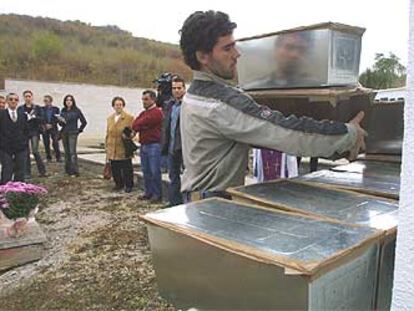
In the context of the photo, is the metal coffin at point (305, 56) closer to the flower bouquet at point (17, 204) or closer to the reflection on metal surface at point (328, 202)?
the reflection on metal surface at point (328, 202)

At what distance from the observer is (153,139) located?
5688 mm

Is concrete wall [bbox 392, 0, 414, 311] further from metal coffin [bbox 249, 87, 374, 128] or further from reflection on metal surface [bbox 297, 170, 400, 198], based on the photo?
metal coffin [bbox 249, 87, 374, 128]

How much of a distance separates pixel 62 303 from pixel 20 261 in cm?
106

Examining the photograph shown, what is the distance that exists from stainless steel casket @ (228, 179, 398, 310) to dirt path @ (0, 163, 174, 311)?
177 cm

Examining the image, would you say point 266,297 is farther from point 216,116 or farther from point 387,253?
point 216,116

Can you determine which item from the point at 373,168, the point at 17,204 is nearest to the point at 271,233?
the point at 373,168

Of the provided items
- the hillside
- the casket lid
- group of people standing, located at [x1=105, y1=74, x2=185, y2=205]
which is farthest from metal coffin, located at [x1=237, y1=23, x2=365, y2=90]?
the hillside

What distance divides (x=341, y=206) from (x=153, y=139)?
4.64 meters

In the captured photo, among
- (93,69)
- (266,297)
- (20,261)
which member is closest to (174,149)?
(20,261)

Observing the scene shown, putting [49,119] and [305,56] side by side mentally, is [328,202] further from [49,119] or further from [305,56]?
[49,119]

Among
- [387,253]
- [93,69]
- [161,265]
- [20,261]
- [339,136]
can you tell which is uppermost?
[93,69]

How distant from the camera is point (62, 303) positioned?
2959 mm

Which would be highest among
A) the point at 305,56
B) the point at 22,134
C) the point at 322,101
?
the point at 305,56

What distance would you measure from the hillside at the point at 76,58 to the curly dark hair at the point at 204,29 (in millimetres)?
18804
